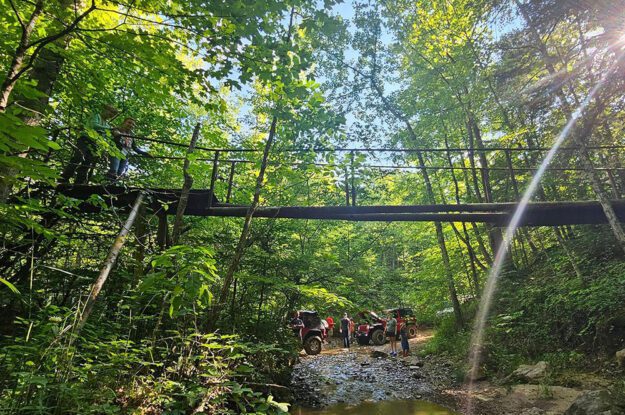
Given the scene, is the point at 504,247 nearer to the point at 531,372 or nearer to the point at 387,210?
the point at 531,372

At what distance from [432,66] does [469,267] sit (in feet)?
24.8

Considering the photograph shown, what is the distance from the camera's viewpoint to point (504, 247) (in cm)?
1092

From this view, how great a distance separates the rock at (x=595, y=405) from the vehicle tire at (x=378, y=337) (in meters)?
11.8

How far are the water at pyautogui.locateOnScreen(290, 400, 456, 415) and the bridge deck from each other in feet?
11.0

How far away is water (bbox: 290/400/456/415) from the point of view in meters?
5.89

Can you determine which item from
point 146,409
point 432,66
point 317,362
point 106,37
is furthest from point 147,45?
point 432,66

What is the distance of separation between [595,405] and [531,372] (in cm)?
248

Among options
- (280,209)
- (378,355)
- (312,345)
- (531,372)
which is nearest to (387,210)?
(280,209)

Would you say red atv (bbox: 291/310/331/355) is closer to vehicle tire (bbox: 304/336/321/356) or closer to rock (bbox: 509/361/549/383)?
vehicle tire (bbox: 304/336/321/356)

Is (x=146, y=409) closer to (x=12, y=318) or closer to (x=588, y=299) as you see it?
(x=12, y=318)

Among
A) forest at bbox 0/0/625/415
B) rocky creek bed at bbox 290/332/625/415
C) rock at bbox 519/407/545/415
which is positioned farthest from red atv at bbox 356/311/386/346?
rock at bbox 519/407/545/415

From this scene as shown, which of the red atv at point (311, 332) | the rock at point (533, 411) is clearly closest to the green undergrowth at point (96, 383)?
the rock at point (533, 411)

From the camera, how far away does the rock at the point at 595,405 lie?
14.3 ft

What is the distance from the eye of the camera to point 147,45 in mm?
3051
